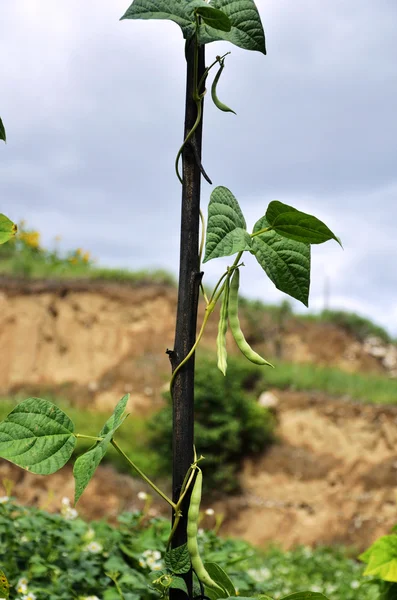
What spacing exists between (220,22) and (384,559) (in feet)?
5.52

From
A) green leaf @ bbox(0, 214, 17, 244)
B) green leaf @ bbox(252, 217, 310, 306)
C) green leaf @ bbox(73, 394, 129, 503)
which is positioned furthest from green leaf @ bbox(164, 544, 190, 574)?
green leaf @ bbox(0, 214, 17, 244)

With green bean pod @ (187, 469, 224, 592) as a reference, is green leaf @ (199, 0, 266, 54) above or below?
above

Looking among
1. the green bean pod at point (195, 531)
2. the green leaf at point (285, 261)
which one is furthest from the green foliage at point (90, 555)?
the green leaf at point (285, 261)

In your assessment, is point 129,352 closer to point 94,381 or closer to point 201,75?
point 94,381

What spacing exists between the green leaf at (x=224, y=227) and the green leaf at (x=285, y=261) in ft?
0.19

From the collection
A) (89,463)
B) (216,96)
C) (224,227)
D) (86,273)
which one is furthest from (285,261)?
(86,273)

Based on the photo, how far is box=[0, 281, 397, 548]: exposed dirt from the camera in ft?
29.0

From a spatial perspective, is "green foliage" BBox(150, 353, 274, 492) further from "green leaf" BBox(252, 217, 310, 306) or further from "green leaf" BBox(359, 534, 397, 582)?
"green leaf" BBox(252, 217, 310, 306)

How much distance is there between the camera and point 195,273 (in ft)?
4.82

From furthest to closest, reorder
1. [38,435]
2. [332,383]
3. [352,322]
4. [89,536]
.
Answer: [352,322] → [332,383] → [89,536] → [38,435]

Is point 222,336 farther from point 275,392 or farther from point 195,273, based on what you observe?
point 275,392

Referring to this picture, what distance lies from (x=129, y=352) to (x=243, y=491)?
400cm

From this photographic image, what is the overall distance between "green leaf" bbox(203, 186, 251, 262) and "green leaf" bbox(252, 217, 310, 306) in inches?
2.3

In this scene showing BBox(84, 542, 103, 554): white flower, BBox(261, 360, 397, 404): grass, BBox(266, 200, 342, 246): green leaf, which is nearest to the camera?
BBox(266, 200, 342, 246): green leaf
